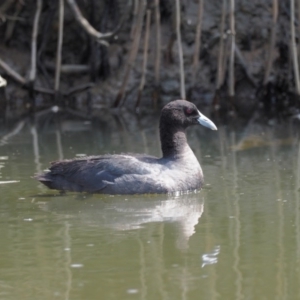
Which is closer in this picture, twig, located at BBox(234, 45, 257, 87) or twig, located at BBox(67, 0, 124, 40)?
twig, located at BBox(67, 0, 124, 40)

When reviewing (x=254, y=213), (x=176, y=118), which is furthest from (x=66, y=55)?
(x=254, y=213)

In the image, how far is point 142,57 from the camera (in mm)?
16828

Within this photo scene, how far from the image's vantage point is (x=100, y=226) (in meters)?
7.14

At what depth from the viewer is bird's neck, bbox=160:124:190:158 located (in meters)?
8.91

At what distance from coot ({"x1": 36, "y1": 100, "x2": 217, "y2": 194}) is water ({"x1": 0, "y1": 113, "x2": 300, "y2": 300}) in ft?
0.32

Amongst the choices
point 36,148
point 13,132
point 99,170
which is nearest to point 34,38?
point 13,132

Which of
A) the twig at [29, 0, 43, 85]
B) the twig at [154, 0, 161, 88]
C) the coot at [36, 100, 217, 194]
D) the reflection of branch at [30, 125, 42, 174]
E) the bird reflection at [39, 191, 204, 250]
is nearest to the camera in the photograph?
the bird reflection at [39, 191, 204, 250]

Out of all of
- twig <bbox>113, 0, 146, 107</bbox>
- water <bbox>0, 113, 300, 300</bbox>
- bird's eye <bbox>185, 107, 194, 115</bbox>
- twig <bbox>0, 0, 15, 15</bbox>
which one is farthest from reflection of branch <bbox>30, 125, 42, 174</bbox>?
twig <bbox>0, 0, 15, 15</bbox>

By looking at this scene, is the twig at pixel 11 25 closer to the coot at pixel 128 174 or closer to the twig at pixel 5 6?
the twig at pixel 5 6

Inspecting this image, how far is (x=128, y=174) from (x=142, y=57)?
28.4 ft

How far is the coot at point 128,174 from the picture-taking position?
8344 mm

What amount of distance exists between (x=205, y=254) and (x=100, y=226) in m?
1.25

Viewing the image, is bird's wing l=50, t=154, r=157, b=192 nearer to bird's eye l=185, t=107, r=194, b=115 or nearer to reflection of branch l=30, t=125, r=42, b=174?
bird's eye l=185, t=107, r=194, b=115

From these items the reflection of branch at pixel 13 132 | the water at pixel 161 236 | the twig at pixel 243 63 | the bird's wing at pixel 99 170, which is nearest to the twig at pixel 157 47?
the twig at pixel 243 63
